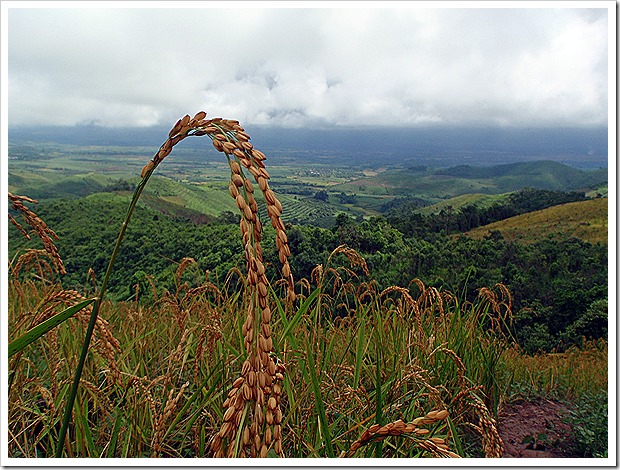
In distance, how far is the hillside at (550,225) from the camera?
724cm

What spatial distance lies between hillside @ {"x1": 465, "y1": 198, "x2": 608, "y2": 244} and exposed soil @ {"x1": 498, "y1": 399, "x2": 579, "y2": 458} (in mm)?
4598

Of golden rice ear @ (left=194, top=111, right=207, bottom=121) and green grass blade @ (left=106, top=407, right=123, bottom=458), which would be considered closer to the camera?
golden rice ear @ (left=194, top=111, right=207, bottom=121)

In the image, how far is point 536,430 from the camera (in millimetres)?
2471

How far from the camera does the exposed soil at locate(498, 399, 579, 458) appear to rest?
7.37 ft

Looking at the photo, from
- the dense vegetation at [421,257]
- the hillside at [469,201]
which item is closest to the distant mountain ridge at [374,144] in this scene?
the dense vegetation at [421,257]

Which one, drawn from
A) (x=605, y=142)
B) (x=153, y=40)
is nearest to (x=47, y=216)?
(x=153, y=40)

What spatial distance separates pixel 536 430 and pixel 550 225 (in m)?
7.74

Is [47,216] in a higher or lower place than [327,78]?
lower

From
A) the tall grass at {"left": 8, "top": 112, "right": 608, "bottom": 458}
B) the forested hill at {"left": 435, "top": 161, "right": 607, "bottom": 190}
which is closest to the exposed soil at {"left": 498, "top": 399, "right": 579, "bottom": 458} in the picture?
the tall grass at {"left": 8, "top": 112, "right": 608, "bottom": 458}

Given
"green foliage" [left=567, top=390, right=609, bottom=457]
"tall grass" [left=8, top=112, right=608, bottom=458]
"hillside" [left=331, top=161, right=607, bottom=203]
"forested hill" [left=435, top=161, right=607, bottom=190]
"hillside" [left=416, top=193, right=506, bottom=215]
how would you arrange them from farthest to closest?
"hillside" [left=416, top=193, right=506, bottom=215] → "forested hill" [left=435, top=161, right=607, bottom=190] → "hillside" [left=331, top=161, right=607, bottom=203] → "green foliage" [left=567, top=390, right=609, bottom=457] → "tall grass" [left=8, top=112, right=608, bottom=458]

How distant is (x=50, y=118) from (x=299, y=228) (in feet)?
9.34

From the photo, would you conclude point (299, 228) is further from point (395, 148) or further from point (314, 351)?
point (314, 351)

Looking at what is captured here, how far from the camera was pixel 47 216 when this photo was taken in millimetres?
11812

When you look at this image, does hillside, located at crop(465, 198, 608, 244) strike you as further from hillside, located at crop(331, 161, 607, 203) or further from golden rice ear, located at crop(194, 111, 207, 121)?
golden rice ear, located at crop(194, 111, 207, 121)
